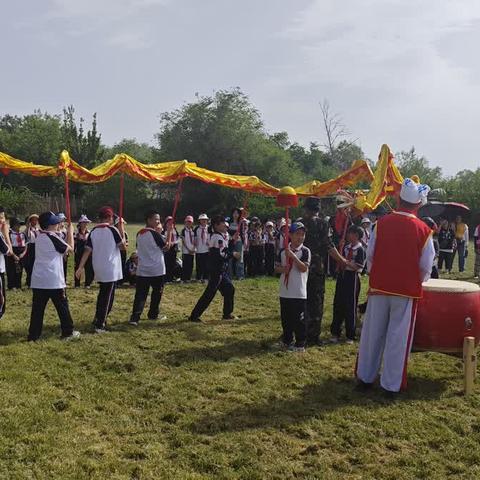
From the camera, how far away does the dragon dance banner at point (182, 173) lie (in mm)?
7609

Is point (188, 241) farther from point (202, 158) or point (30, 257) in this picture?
point (202, 158)

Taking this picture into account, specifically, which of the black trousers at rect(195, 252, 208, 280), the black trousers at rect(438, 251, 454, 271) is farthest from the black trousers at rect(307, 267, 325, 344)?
the black trousers at rect(438, 251, 454, 271)

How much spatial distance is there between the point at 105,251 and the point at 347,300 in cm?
347

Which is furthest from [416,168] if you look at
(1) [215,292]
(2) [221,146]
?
(1) [215,292]

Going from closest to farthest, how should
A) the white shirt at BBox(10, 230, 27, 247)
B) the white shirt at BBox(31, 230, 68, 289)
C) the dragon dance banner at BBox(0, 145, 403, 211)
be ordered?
the white shirt at BBox(31, 230, 68, 289), the dragon dance banner at BBox(0, 145, 403, 211), the white shirt at BBox(10, 230, 27, 247)

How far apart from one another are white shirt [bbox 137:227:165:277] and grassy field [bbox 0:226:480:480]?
105 cm

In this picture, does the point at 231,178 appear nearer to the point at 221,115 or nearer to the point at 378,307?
the point at 378,307

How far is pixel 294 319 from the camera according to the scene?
698cm

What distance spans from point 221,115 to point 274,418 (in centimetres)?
3739

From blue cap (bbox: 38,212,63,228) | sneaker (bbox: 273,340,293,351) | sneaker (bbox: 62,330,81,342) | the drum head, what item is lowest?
sneaker (bbox: 62,330,81,342)

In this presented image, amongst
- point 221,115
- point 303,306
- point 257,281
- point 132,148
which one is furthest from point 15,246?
point 132,148

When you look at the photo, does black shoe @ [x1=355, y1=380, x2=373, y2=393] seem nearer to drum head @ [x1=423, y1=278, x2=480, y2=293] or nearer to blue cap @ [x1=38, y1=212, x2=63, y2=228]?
drum head @ [x1=423, y1=278, x2=480, y2=293]

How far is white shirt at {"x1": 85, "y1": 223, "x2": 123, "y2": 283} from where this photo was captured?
777 cm

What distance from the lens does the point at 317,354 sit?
7.01 metres
